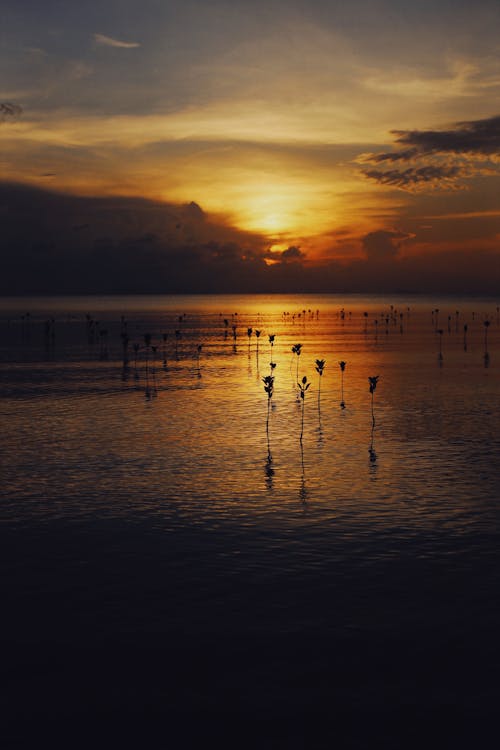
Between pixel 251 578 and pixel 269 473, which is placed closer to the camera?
pixel 251 578

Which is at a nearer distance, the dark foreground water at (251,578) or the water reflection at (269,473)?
the dark foreground water at (251,578)

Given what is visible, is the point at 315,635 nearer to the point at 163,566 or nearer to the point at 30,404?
the point at 163,566

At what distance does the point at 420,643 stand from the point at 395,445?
98.2ft

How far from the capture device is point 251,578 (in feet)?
92.1

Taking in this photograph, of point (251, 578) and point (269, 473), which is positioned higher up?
point (269, 473)

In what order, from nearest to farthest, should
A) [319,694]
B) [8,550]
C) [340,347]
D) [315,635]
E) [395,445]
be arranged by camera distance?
[319,694] → [315,635] → [8,550] → [395,445] → [340,347]

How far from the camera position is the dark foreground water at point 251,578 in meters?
19.6

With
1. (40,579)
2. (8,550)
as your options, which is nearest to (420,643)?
(40,579)

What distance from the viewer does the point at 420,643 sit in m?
22.9

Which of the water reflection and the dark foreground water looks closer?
the dark foreground water

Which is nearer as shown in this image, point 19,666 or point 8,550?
point 19,666

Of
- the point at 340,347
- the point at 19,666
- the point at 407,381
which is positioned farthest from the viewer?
the point at 340,347

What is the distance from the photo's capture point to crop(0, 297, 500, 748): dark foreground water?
771 inches

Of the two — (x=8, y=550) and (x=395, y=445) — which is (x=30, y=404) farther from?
(x=8, y=550)
